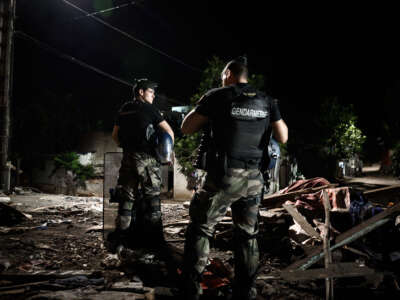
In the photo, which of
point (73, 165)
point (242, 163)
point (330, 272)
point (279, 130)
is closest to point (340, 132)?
point (73, 165)

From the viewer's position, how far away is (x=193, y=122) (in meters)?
2.48

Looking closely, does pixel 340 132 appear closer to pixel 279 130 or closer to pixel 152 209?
pixel 152 209

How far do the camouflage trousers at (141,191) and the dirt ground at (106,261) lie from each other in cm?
38

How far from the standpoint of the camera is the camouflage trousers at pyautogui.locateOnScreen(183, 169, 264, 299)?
7.63 ft

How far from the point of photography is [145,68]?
2025cm

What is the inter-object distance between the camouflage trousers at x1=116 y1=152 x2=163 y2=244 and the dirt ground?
0.38 metres

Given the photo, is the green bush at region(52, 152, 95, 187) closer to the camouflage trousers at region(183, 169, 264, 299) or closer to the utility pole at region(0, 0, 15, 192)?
the utility pole at region(0, 0, 15, 192)

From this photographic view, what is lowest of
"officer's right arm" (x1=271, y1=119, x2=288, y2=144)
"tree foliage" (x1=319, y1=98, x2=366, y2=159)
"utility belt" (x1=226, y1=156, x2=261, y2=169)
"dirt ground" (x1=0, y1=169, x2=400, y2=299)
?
"dirt ground" (x1=0, y1=169, x2=400, y2=299)

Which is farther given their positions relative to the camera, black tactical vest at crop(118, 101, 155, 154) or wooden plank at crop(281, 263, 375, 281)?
black tactical vest at crop(118, 101, 155, 154)

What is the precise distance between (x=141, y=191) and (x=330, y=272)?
8.07 feet

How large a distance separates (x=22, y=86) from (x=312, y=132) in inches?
919

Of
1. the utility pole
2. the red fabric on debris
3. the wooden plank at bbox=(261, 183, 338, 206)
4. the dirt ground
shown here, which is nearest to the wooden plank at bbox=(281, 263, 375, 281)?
the dirt ground

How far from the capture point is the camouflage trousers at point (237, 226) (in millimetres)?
2324

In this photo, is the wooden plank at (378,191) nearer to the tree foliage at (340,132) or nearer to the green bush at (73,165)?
the green bush at (73,165)
